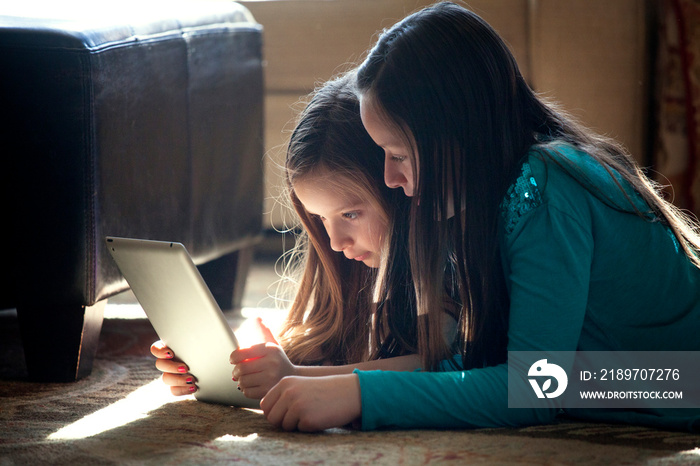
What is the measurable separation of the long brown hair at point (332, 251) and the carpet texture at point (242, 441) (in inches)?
7.2

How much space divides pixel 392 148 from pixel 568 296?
0.70 ft

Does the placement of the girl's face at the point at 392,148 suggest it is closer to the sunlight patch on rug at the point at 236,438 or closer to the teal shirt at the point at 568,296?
the teal shirt at the point at 568,296

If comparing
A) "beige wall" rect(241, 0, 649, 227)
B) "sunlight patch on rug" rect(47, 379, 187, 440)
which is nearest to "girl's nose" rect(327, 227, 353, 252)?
"sunlight patch on rug" rect(47, 379, 187, 440)

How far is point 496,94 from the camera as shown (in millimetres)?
715

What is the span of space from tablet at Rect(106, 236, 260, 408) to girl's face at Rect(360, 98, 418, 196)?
21cm

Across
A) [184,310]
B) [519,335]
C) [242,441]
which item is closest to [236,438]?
[242,441]

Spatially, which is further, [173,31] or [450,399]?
[173,31]

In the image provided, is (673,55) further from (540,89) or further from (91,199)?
(91,199)

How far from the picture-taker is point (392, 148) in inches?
29.0

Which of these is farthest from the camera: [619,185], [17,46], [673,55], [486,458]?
[673,55]

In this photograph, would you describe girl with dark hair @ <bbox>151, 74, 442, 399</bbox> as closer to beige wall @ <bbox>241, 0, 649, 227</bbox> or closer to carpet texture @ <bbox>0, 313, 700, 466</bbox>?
carpet texture @ <bbox>0, 313, 700, 466</bbox>

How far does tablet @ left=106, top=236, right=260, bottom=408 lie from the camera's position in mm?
726

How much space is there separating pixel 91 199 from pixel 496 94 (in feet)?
1.55

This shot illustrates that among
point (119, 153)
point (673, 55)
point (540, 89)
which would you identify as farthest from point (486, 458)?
point (673, 55)
